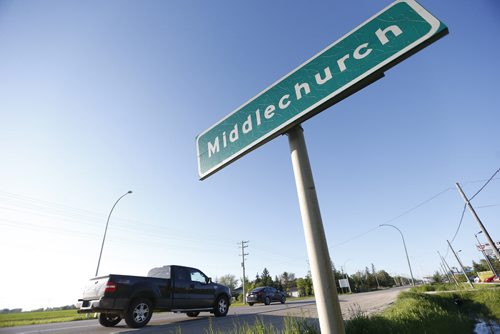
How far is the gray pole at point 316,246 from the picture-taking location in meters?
1.55

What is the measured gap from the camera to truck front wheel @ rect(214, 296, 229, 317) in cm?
991

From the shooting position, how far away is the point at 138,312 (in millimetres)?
7031

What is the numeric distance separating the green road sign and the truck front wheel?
30.6ft

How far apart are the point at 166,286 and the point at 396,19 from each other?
8943mm

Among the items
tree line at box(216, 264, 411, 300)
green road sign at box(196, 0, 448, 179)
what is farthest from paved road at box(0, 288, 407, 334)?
tree line at box(216, 264, 411, 300)

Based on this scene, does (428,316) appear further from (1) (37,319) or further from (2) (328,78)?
(1) (37,319)

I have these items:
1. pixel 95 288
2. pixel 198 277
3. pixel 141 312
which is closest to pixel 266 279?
pixel 198 277

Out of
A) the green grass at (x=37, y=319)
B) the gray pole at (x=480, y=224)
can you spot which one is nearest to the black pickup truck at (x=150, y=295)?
the green grass at (x=37, y=319)

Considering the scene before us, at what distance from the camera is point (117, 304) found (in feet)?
21.6

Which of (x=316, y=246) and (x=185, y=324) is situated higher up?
(x=316, y=246)

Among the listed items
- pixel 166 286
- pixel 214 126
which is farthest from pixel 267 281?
pixel 214 126

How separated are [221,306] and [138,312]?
157 inches

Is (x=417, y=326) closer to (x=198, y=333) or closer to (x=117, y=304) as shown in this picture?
(x=198, y=333)

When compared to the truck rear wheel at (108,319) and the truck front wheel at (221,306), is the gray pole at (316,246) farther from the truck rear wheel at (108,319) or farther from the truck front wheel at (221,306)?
the truck front wheel at (221,306)
